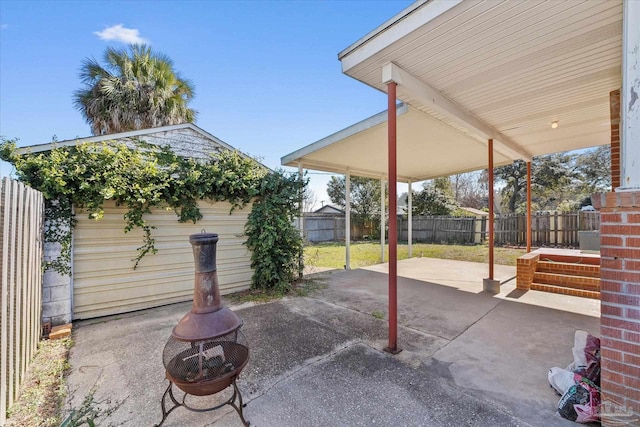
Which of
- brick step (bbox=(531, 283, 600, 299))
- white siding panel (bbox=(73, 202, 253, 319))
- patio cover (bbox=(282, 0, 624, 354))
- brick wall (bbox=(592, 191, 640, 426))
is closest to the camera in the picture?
brick wall (bbox=(592, 191, 640, 426))

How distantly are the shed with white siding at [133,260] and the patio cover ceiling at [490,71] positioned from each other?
2.53 m

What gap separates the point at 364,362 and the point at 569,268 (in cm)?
517

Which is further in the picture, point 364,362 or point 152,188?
point 152,188

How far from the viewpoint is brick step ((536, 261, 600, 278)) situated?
5.06 metres

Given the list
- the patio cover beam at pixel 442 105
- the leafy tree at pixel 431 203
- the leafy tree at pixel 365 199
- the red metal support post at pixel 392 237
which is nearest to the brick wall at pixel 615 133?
the patio cover beam at pixel 442 105

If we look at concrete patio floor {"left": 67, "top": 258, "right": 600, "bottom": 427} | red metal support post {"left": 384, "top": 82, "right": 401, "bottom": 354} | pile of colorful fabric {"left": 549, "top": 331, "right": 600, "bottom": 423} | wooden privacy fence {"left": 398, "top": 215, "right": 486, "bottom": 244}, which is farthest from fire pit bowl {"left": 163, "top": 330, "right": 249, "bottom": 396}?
wooden privacy fence {"left": 398, "top": 215, "right": 486, "bottom": 244}

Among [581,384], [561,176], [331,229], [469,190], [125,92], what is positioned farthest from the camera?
[469,190]

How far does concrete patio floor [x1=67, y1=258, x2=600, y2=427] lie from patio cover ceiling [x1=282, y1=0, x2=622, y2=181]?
9.64ft

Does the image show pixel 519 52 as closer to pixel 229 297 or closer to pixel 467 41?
pixel 467 41

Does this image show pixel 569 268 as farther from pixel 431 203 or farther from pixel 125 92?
pixel 125 92

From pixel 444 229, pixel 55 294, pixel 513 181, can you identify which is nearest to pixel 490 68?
pixel 55 294

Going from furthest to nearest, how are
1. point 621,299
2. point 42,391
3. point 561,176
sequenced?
point 561,176, point 42,391, point 621,299

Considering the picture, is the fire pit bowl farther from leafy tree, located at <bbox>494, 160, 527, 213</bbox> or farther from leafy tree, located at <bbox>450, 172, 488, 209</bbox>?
leafy tree, located at <bbox>450, 172, 488, 209</bbox>

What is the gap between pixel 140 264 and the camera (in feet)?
14.3
